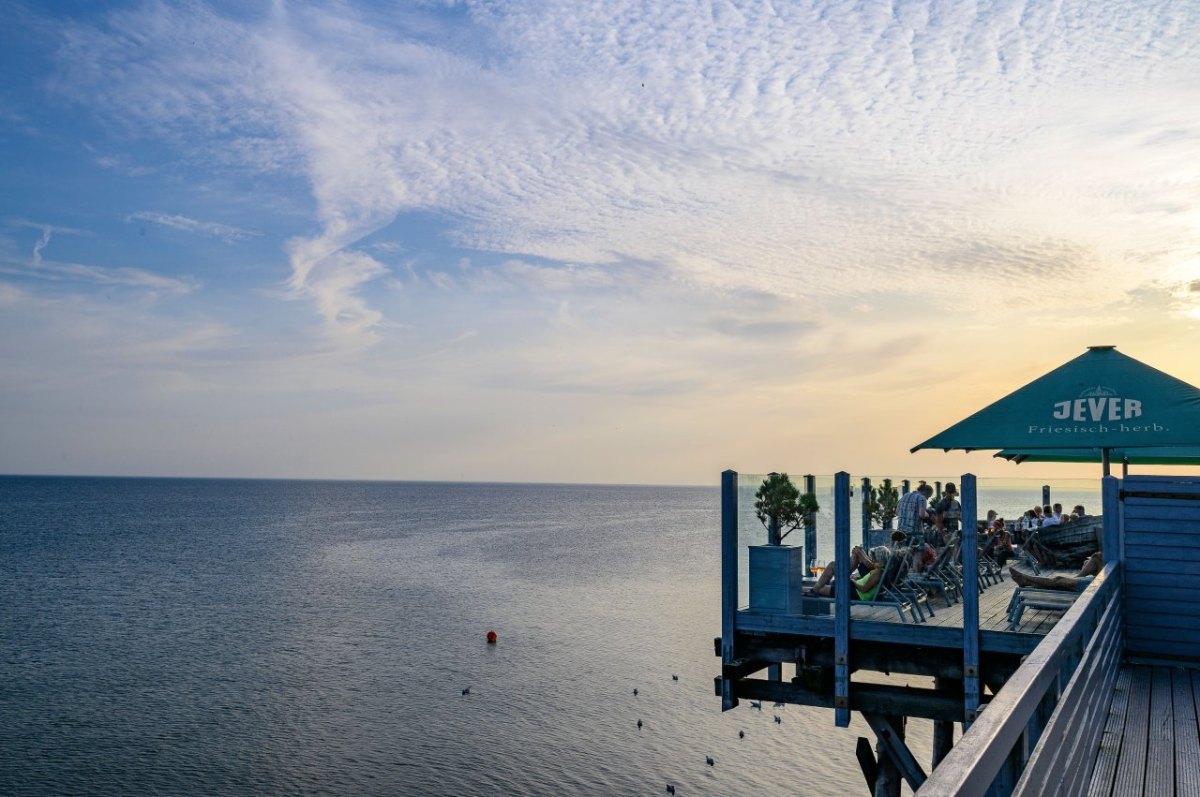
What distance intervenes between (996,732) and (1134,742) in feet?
12.5

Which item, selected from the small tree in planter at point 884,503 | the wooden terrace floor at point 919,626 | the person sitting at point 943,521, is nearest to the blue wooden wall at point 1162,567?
the wooden terrace floor at point 919,626

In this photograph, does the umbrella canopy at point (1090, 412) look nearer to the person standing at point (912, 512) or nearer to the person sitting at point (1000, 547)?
the person standing at point (912, 512)

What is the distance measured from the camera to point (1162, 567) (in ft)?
26.0

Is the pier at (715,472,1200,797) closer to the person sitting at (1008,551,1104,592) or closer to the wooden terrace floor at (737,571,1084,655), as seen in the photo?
the wooden terrace floor at (737,571,1084,655)

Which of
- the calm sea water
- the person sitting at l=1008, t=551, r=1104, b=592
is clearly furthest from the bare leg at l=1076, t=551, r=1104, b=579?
the calm sea water

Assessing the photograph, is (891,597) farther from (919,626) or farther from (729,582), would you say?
(729,582)

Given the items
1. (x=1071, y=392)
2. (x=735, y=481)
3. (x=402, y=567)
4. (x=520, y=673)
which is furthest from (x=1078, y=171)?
(x=402, y=567)

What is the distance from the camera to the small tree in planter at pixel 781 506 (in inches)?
469

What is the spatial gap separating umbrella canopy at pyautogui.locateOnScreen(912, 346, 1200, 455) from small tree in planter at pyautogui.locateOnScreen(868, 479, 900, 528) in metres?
2.73

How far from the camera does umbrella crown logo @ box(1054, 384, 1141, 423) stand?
1023 cm

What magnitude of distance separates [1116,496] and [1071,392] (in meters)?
2.65

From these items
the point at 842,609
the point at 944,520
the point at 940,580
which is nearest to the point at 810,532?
the point at 944,520

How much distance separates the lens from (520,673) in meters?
37.0

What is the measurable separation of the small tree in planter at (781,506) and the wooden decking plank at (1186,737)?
516 centimetres
